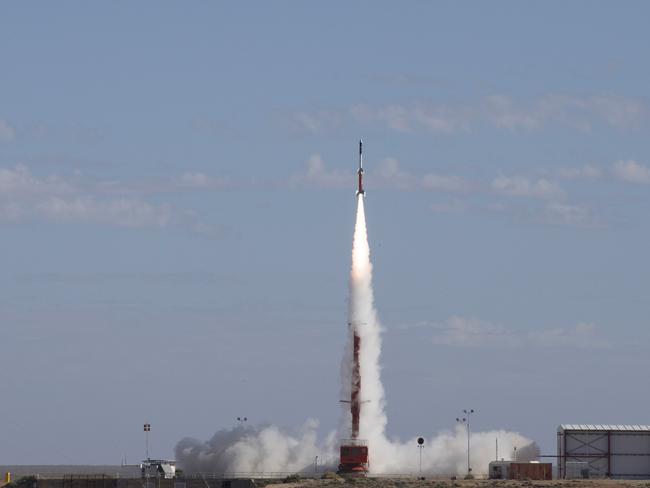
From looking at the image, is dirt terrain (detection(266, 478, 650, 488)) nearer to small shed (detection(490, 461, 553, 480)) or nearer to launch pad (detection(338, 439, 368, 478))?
launch pad (detection(338, 439, 368, 478))

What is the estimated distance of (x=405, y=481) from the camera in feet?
535

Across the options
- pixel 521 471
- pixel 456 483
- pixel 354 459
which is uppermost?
pixel 354 459

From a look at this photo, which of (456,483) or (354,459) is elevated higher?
(354,459)

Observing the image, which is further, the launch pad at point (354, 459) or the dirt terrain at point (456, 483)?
the launch pad at point (354, 459)

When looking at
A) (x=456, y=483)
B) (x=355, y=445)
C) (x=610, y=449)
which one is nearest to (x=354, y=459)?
(x=355, y=445)

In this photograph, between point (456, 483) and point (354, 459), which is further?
point (354, 459)

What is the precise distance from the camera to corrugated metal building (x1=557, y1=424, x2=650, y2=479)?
170 meters

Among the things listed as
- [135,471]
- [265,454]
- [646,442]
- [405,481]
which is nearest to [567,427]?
[646,442]

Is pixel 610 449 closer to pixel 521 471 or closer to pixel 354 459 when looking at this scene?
pixel 521 471

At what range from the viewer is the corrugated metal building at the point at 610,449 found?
557 feet

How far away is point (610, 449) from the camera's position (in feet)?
558

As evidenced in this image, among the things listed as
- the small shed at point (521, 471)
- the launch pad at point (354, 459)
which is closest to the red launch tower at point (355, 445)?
the launch pad at point (354, 459)

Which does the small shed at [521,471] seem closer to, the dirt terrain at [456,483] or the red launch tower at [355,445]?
the dirt terrain at [456,483]

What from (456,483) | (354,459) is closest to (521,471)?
(456,483)
